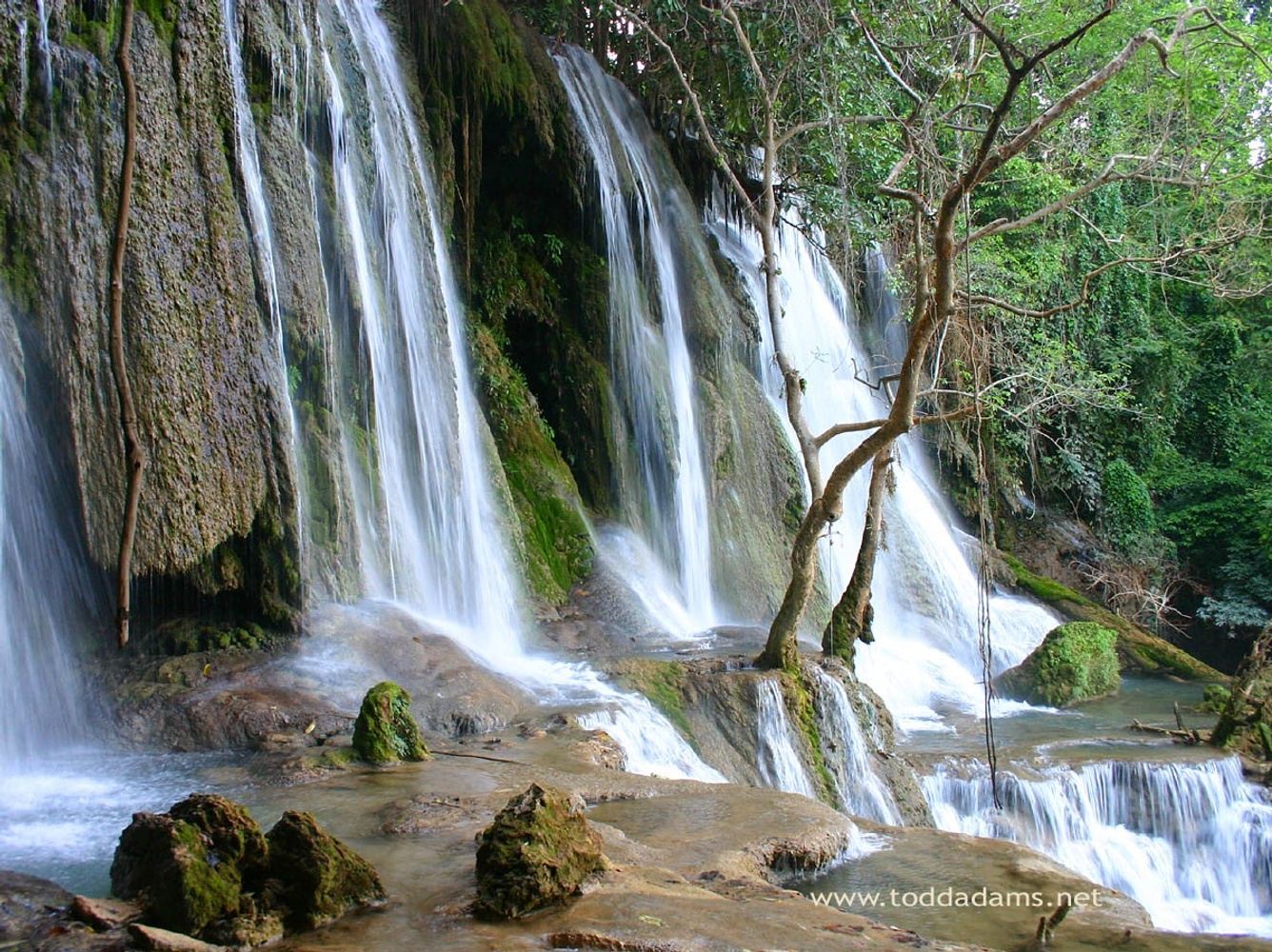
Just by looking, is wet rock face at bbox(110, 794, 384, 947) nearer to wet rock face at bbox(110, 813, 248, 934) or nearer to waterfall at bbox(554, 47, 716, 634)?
wet rock face at bbox(110, 813, 248, 934)

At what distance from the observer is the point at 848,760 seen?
9.12 m

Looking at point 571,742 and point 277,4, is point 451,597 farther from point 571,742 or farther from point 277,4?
point 277,4

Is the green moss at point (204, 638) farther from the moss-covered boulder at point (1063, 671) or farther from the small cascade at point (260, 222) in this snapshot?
the moss-covered boulder at point (1063, 671)

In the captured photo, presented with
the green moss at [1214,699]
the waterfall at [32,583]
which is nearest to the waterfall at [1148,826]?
the green moss at [1214,699]

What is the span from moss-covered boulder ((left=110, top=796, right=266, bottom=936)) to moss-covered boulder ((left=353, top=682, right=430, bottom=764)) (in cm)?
238

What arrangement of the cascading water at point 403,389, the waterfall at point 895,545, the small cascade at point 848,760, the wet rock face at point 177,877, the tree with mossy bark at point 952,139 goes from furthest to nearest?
the waterfall at point 895,545, the cascading water at point 403,389, the small cascade at point 848,760, the tree with mossy bark at point 952,139, the wet rock face at point 177,877

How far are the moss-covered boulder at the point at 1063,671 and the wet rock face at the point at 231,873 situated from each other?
10.9 metres

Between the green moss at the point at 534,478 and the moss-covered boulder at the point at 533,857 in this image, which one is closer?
the moss-covered boulder at the point at 533,857

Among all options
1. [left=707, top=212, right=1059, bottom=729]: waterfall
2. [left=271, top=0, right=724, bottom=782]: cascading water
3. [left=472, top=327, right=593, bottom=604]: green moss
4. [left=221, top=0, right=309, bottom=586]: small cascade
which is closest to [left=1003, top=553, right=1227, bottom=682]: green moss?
[left=707, top=212, right=1059, bottom=729]: waterfall

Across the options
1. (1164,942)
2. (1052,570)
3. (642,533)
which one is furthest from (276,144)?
(1052,570)

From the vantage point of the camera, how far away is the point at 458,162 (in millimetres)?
13422

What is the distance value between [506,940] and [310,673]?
4.37 meters

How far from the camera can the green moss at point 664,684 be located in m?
8.70

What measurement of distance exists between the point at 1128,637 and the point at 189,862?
1553 cm
